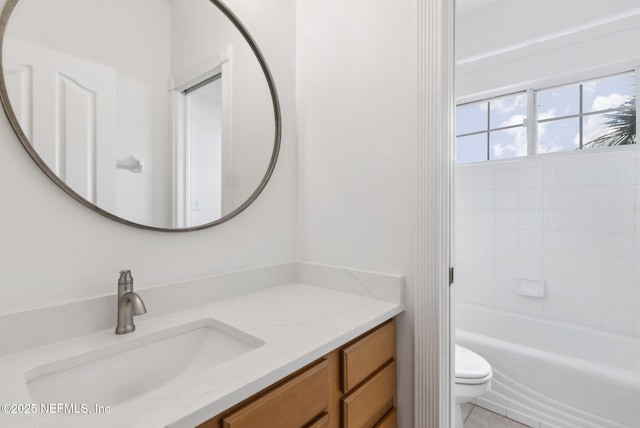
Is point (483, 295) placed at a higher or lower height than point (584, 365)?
higher

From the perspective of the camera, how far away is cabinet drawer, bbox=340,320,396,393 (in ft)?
2.80

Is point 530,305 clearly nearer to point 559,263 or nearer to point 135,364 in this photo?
point 559,263

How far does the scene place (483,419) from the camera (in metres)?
1.83

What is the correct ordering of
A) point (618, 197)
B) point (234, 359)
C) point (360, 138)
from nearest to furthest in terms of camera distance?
point (234, 359)
point (360, 138)
point (618, 197)

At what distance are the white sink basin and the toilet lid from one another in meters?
1.27

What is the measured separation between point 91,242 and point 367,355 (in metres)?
0.86

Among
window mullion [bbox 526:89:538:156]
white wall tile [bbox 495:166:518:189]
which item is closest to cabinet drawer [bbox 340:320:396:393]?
white wall tile [bbox 495:166:518:189]

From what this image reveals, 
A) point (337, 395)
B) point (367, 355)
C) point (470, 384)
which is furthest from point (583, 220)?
point (337, 395)

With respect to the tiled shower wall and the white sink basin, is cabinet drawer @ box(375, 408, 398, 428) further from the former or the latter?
the tiled shower wall

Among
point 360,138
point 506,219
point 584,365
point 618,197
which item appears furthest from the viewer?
point 506,219

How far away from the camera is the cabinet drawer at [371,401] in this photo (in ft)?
2.84

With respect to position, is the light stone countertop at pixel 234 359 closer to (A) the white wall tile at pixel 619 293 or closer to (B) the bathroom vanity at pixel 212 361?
(B) the bathroom vanity at pixel 212 361

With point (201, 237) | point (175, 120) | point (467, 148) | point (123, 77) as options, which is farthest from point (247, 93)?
point (467, 148)

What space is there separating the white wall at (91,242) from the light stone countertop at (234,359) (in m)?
0.13
